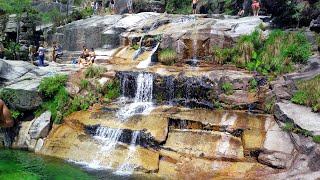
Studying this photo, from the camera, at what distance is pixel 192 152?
11.1 meters

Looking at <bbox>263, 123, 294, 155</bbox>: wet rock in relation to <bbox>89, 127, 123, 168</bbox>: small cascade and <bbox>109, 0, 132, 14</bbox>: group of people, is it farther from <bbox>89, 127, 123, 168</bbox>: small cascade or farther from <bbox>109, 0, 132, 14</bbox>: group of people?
<bbox>109, 0, 132, 14</bbox>: group of people

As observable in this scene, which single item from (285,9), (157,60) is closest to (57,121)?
(157,60)

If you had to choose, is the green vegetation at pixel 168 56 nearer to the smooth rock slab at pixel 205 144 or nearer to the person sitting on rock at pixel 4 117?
the smooth rock slab at pixel 205 144

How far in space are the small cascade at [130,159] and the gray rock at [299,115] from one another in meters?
4.93

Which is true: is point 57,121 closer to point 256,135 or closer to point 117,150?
point 117,150

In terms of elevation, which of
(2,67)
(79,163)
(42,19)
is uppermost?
(42,19)

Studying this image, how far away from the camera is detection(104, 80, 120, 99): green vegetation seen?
15.1 meters

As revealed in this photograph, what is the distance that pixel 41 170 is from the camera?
1073 cm

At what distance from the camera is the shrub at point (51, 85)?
48.3ft

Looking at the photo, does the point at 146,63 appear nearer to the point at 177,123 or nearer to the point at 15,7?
the point at 177,123

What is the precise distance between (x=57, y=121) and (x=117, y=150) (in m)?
3.68

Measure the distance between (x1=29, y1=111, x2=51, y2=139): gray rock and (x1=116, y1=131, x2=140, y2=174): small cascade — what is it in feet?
13.2

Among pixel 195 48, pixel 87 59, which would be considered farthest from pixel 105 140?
pixel 87 59

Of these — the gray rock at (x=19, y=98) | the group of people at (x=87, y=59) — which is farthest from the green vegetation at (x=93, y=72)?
the group of people at (x=87, y=59)
